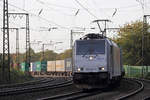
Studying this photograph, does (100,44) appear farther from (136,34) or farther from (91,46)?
(136,34)

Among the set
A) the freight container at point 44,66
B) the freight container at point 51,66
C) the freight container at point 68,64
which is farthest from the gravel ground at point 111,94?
the freight container at point 44,66

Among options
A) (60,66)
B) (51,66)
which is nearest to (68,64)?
(60,66)

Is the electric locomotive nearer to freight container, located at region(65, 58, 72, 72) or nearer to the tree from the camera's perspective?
freight container, located at region(65, 58, 72, 72)

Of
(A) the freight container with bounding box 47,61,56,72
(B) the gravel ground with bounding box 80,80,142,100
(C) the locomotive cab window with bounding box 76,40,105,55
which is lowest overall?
(B) the gravel ground with bounding box 80,80,142,100

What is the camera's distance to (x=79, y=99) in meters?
15.5

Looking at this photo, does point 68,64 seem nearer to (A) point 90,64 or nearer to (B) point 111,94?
(A) point 90,64

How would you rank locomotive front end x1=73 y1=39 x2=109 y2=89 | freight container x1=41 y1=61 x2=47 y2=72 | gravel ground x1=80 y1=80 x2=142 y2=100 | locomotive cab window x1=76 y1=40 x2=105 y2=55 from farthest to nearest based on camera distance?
freight container x1=41 y1=61 x2=47 y2=72
locomotive cab window x1=76 y1=40 x2=105 y2=55
locomotive front end x1=73 y1=39 x2=109 y2=89
gravel ground x1=80 y1=80 x2=142 y2=100

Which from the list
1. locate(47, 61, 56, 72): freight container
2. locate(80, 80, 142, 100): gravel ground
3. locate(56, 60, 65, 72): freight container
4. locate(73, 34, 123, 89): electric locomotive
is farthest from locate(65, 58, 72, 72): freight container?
locate(73, 34, 123, 89): electric locomotive

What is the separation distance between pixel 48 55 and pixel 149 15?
87.2 m

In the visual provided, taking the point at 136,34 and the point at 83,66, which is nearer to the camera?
the point at 83,66

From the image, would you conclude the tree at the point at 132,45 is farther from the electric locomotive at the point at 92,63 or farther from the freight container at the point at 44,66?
the electric locomotive at the point at 92,63

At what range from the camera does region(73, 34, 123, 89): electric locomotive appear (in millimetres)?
19406

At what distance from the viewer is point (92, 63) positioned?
19641 millimetres

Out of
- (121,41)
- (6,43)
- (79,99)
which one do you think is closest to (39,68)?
(121,41)
